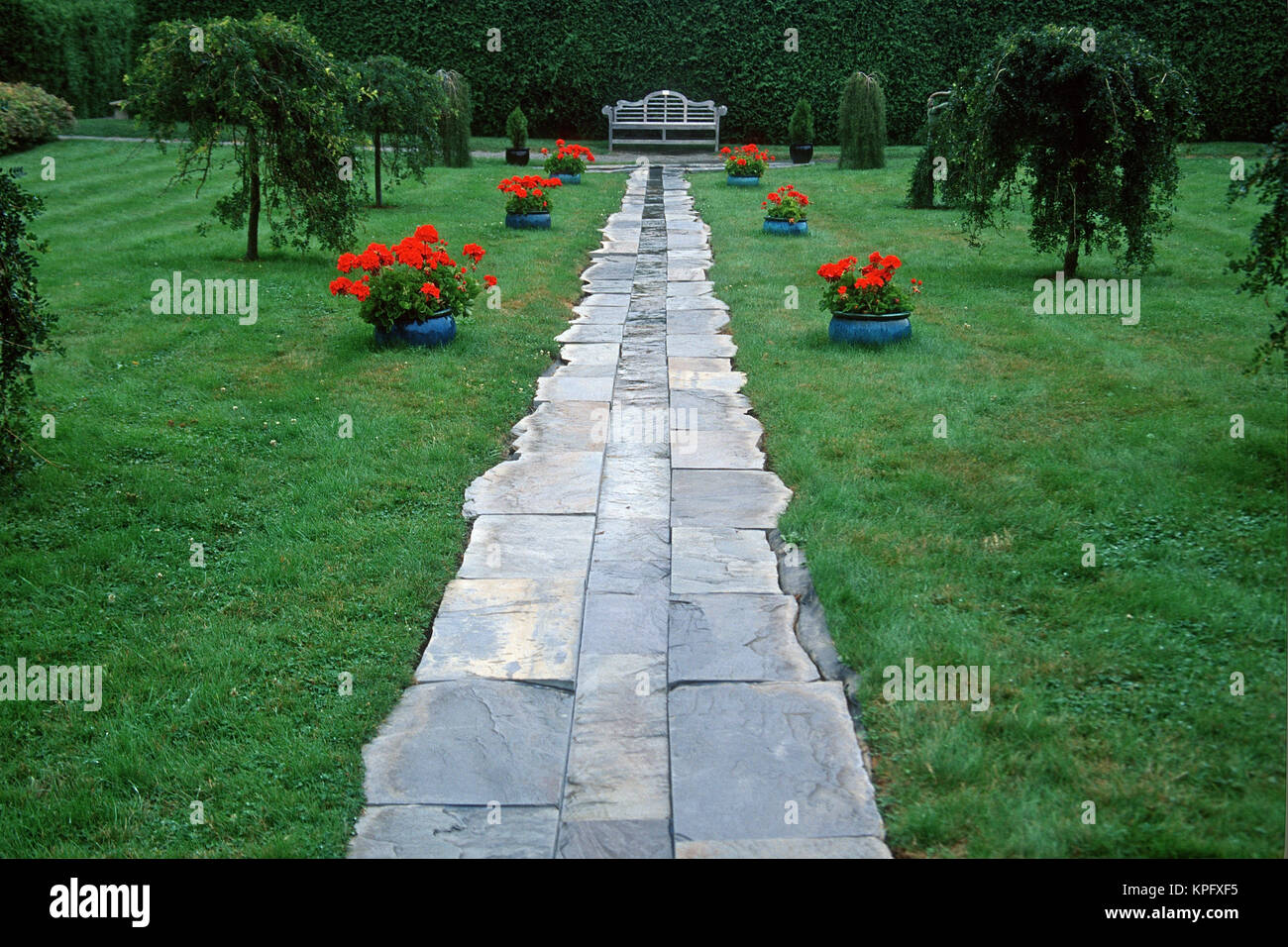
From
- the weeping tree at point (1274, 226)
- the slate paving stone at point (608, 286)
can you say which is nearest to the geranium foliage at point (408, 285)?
the slate paving stone at point (608, 286)

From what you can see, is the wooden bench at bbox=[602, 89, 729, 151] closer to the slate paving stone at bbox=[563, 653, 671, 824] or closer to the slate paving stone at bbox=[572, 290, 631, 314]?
the slate paving stone at bbox=[572, 290, 631, 314]

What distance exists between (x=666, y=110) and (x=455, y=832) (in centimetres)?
2249

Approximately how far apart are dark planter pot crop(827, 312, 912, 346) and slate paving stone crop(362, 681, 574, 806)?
5.22 meters

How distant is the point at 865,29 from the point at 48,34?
16415mm

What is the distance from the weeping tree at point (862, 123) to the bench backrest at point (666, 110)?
4290 mm

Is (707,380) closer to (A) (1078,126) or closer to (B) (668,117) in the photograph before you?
(A) (1078,126)

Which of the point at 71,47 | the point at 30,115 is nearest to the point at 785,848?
the point at 30,115

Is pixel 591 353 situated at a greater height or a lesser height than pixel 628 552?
greater

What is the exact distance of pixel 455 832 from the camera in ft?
10.3

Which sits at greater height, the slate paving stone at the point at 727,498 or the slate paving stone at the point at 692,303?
the slate paving stone at the point at 692,303

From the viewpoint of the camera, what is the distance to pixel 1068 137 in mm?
9688

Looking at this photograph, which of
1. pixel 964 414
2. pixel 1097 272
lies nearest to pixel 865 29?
pixel 1097 272

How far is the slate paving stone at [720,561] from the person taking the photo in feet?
15.5

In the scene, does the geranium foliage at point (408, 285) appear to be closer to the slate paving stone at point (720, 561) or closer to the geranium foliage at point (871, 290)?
A: the geranium foliage at point (871, 290)
